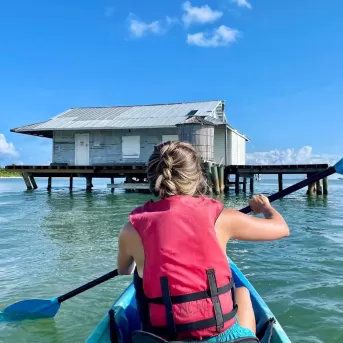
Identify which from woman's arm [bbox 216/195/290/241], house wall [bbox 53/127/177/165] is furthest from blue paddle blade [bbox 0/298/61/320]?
house wall [bbox 53/127/177/165]

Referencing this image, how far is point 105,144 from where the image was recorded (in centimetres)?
2195

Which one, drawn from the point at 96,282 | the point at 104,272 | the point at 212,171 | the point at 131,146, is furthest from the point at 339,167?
the point at 131,146

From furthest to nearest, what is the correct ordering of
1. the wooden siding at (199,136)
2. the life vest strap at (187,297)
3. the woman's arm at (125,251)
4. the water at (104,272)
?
the wooden siding at (199,136)
the water at (104,272)
the woman's arm at (125,251)
the life vest strap at (187,297)

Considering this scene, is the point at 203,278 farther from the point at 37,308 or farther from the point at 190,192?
the point at 37,308

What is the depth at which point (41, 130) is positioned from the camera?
21828mm

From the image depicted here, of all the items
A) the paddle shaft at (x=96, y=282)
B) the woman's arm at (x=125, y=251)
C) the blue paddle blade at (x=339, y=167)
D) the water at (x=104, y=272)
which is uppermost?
the blue paddle blade at (x=339, y=167)

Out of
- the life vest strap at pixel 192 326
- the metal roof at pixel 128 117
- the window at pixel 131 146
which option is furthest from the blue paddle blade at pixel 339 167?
the window at pixel 131 146

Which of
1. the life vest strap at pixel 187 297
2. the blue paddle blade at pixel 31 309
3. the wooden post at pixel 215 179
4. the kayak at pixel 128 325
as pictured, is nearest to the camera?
the life vest strap at pixel 187 297

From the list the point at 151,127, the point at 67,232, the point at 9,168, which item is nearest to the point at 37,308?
the point at 67,232

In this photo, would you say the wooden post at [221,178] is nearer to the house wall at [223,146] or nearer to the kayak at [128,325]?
the house wall at [223,146]

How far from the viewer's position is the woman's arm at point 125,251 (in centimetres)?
198

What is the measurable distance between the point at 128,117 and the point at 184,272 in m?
21.3

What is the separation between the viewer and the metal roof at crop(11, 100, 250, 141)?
20758 mm

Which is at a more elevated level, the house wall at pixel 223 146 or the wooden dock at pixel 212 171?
the house wall at pixel 223 146
